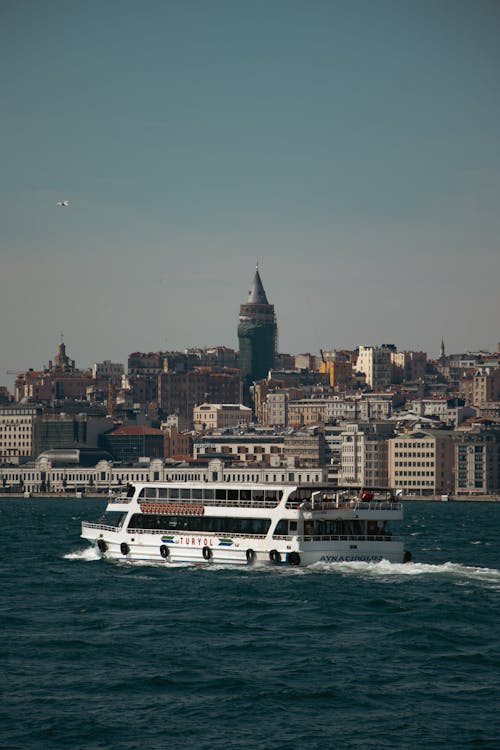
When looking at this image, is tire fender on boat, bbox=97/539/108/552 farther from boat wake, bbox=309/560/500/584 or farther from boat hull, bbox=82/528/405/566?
boat wake, bbox=309/560/500/584

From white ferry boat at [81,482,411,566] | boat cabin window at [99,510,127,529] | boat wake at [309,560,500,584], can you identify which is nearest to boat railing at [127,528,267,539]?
white ferry boat at [81,482,411,566]

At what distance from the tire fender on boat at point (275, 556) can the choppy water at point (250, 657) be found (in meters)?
0.65

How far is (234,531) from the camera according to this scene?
65.7 meters

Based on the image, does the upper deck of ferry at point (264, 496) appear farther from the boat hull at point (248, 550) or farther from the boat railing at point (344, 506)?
the boat hull at point (248, 550)

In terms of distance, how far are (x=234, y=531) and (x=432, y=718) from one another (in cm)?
2918

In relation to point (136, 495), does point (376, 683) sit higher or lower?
lower

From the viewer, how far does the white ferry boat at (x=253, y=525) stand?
2511 inches

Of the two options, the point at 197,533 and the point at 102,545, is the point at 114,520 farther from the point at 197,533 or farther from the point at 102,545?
the point at 197,533

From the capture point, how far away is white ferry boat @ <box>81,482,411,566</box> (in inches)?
2511

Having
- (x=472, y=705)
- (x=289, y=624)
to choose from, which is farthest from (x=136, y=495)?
(x=472, y=705)

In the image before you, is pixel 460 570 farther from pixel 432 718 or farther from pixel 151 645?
pixel 432 718

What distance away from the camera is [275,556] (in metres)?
63.8

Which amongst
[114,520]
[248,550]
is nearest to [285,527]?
[248,550]

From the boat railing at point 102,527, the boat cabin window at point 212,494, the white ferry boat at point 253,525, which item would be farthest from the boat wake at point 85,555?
the boat cabin window at point 212,494
